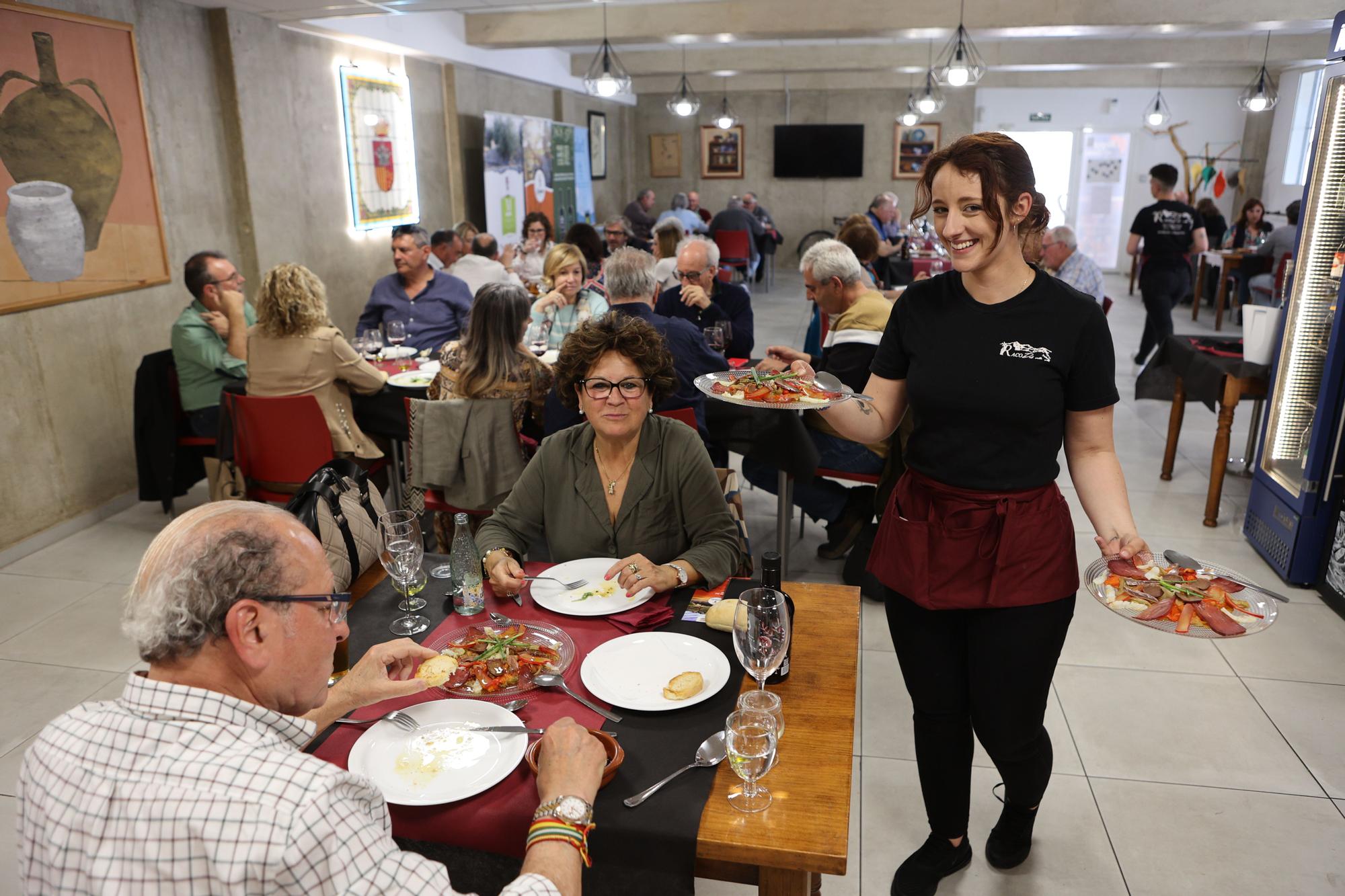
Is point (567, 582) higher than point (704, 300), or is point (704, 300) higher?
point (704, 300)

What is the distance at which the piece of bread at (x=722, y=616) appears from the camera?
1829 millimetres

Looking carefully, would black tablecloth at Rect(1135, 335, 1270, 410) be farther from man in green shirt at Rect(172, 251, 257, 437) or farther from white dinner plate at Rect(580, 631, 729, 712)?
man in green shirt at Rect(172, 251, 257, 437)

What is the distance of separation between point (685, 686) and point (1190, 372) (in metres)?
4.26

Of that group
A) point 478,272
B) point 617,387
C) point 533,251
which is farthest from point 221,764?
point 533,251

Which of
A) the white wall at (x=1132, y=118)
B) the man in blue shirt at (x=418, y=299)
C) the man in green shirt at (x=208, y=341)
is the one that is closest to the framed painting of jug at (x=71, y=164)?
the man in green shirt at (x=208, y=341)

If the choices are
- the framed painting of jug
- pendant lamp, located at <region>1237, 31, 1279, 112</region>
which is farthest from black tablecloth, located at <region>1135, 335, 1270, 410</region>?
pendant lamp, located at <region>1237, 31, 1279, 112</region>

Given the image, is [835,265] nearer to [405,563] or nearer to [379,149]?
[405,563]

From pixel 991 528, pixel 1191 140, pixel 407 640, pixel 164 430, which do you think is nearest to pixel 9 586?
pixel 164 430

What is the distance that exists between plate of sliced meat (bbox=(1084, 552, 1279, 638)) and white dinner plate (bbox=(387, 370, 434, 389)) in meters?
3.15

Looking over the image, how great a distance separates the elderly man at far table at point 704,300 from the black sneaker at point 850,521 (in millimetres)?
1081

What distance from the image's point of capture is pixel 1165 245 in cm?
755

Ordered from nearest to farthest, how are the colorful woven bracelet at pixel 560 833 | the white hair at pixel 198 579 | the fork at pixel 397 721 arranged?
1. the white hair at pixel 198 579
2. the colorful woven bracelet at pixel 560 833
3. the fork at pixel 397 721

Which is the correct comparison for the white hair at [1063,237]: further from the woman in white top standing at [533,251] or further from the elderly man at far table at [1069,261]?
the woman in white top standing at [533,251]

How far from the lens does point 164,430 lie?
446cm
